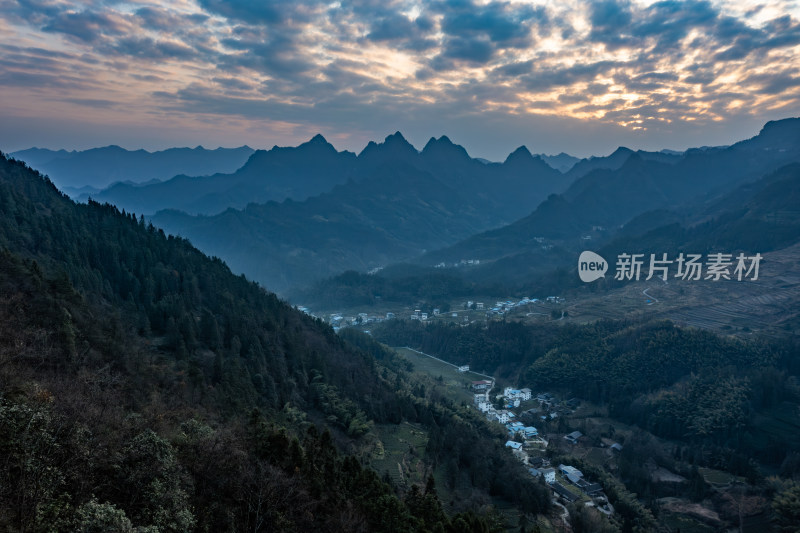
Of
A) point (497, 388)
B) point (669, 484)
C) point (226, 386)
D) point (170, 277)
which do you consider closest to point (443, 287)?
point (497, 388)

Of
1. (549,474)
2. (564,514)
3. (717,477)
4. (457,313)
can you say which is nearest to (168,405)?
(564,514)

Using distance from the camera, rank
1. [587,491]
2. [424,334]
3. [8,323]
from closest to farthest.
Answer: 1. [8,323]
2. [587,491]
3. [424,334]

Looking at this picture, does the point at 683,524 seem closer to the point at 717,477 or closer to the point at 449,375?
the point at 717,477

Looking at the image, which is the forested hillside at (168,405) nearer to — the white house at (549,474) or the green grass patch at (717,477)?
the white house at (549,474)

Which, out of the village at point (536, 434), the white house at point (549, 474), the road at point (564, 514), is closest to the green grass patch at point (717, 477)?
the village at point (536, 434)

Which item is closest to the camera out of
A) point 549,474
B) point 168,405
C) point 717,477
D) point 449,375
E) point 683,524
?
point 168,405

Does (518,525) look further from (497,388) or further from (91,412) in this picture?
(497,388)
